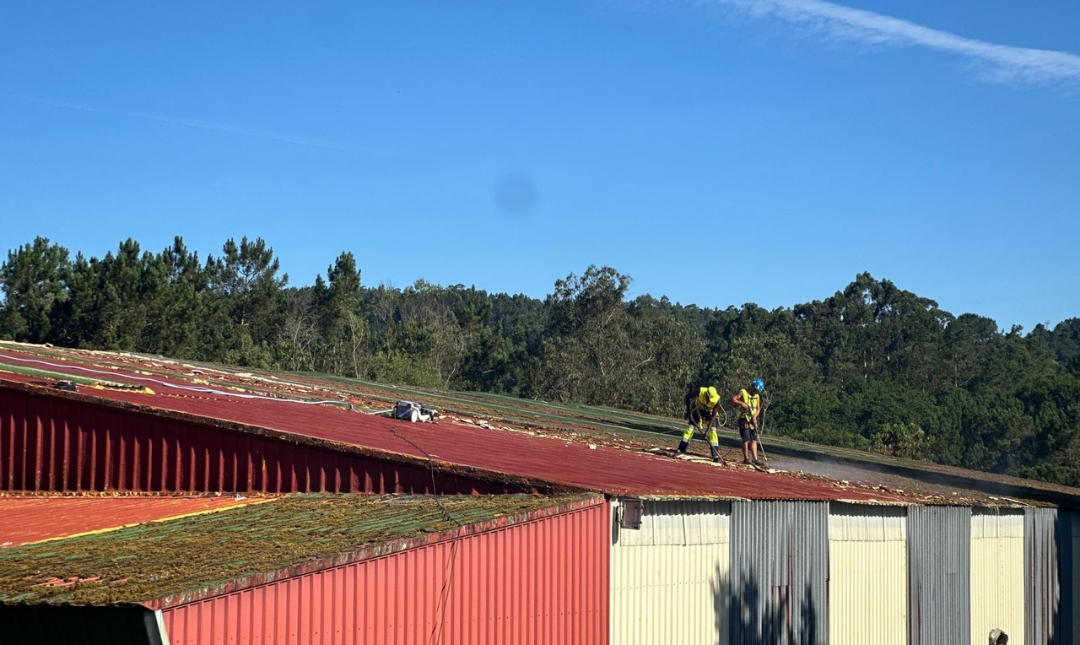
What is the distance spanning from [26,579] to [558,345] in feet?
227

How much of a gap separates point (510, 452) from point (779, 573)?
469 cm

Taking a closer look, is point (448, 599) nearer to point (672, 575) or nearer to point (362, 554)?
point (362, 554)

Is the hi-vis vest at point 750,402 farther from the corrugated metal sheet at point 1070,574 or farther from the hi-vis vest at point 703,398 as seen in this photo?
the corrugated metal sheet at point 1070,574

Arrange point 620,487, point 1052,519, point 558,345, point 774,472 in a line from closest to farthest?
1. point 620,487
2. point 774,472
3. point 1052,519
4. point 558,345

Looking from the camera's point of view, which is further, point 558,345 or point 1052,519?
point 558,345

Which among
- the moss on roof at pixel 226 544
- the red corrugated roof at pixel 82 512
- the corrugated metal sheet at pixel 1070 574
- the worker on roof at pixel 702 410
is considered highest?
the worker on roof at pixel 702 410

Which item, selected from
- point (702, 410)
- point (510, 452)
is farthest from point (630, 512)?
point (702, 410)

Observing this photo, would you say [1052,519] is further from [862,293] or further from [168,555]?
[862,293]

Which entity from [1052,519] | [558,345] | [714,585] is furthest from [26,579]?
[558,345]

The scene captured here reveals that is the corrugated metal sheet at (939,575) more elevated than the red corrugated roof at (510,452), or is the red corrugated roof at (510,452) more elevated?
the red corrugated roof at (510,452)

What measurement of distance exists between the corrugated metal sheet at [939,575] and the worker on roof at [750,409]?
379cm

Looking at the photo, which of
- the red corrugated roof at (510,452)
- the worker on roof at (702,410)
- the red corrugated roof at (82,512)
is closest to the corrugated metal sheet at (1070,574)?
the red corrugated roof at (510,452)

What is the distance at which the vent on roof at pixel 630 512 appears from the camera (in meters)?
13.4

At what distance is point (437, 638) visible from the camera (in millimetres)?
11266
